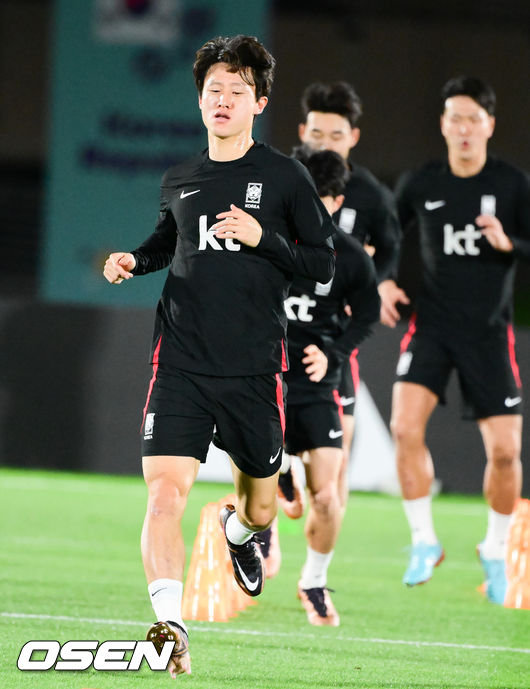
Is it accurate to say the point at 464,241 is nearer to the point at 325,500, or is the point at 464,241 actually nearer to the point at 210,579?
the point at 325,500

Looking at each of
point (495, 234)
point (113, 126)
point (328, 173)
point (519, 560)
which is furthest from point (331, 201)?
point (113, 126)

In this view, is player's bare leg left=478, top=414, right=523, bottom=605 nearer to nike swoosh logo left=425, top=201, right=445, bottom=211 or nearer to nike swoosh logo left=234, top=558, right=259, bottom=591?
nike swoosh logo left=425, top=201, right=445, bottom=211

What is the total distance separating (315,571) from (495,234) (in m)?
2.13

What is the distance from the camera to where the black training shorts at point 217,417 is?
498 cm

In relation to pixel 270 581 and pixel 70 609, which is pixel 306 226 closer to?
pixel 70 609

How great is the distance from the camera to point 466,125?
7727 mm

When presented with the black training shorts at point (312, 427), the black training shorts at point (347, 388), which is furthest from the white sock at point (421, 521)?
the black training shorts at point (312, 427)

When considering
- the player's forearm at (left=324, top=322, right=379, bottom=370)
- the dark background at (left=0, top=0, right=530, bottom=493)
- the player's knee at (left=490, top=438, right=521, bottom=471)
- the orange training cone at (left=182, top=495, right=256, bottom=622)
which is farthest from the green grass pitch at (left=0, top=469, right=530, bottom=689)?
the dark background at (left=0, top=0, right=530, bottom=493)

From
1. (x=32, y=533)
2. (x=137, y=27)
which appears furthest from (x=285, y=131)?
(x=32, y=533)

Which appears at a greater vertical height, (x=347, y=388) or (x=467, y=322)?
(x=467, y=322)

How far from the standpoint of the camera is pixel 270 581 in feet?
24.8

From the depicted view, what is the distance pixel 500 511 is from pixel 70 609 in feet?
8.37

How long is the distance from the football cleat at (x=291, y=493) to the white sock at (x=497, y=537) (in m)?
1.03

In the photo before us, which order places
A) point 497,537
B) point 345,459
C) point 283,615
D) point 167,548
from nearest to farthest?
point 167,548 < point 283,615 < point 345,459 < point 497,537
